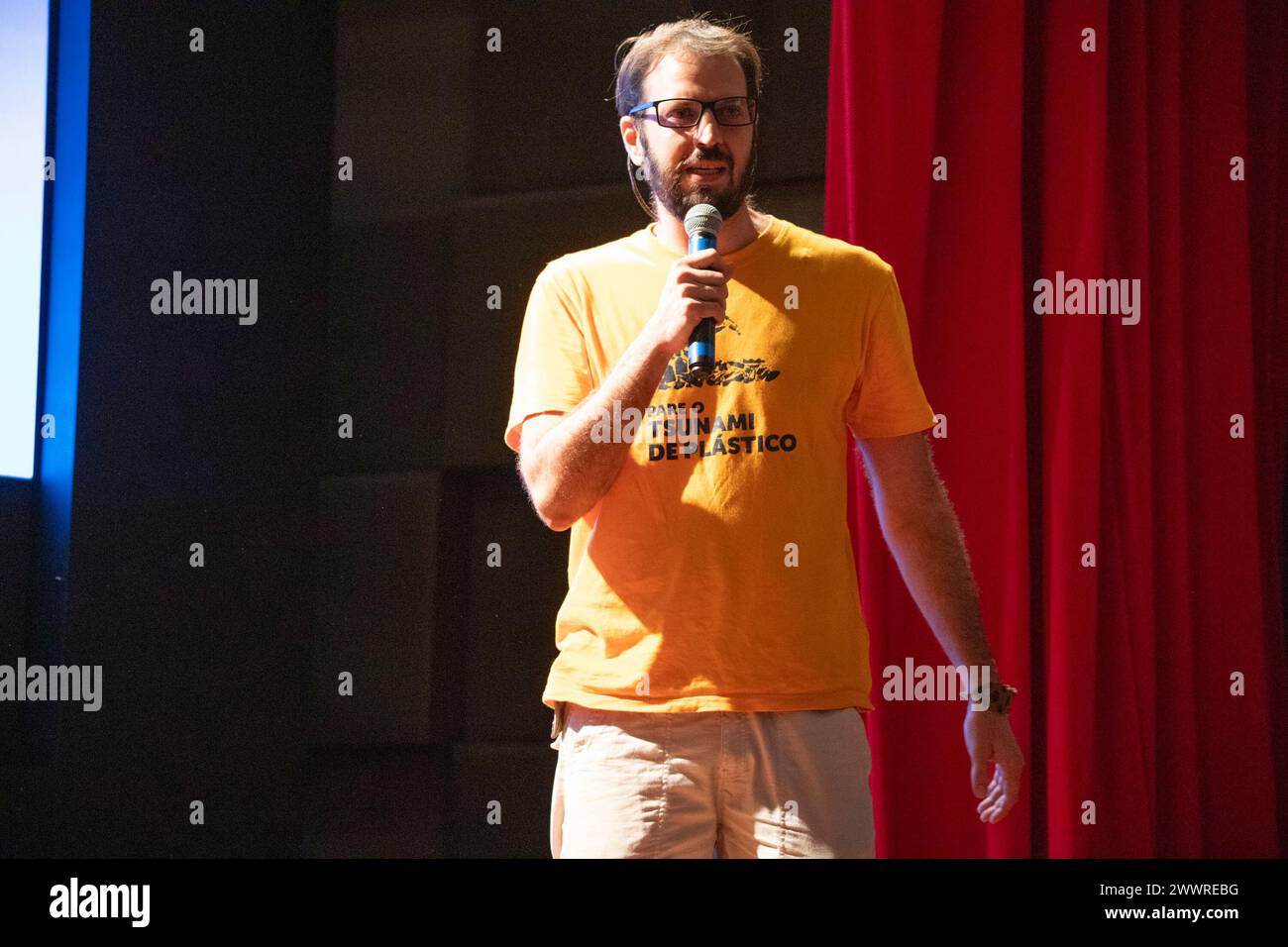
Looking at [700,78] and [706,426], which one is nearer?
[706,426]

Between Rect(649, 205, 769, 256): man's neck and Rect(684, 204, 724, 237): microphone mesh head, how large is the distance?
0.06 m

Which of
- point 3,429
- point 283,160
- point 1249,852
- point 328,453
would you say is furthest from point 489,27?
point 1249,852

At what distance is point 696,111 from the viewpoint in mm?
1632

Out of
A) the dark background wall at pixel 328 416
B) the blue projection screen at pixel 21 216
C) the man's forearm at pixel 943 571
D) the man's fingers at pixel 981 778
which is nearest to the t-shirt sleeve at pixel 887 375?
the man's forearm at pixel 943 571

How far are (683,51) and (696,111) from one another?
0.10m

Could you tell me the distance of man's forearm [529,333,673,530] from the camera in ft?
4.69

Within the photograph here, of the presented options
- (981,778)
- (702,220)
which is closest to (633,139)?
(702,220)

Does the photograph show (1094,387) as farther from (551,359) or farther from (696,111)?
(551,359)

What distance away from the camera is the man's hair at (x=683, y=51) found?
1663mm

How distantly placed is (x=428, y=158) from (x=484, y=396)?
1.90 ft

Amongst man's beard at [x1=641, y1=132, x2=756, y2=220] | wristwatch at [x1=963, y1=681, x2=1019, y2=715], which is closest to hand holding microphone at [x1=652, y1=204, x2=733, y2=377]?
man's beard at [x1=641, y1=132, x2=756, y2=220]

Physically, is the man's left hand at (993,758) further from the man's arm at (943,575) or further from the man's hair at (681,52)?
the man's hair at (681,52)

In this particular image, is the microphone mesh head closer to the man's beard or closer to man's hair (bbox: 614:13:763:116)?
the man's beard

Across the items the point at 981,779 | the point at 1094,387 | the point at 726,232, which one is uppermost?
the point at 726,232
